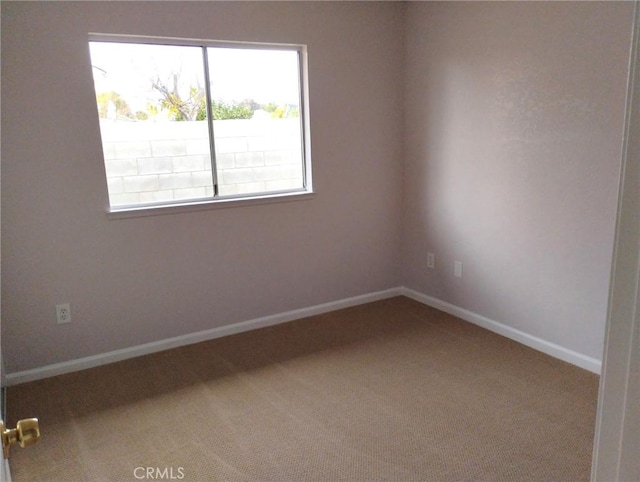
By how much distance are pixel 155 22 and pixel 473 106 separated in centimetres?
200

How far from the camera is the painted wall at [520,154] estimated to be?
8.24 ft

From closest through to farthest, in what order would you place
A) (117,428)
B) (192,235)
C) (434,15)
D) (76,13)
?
(117,428) → (76,13) → (192,235) → (434,15)

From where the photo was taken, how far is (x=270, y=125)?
11.0 ft

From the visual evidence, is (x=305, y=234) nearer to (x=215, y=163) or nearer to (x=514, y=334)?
(x=215, y=163)

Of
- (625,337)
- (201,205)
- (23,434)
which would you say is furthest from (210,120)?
(625,337)

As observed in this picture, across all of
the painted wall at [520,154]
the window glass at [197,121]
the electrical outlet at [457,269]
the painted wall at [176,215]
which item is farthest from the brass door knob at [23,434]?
the electrical outlet at [457,269]

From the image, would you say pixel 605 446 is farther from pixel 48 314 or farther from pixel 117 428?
pixel 48 314

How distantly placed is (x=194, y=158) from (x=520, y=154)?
6.56 feet

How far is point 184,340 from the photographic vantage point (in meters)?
3.19

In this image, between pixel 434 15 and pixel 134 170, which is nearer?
pixel 134 170

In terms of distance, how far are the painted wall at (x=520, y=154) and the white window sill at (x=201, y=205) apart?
101 cm

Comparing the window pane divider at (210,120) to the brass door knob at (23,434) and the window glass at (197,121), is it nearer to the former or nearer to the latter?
the window glass at (197,121)

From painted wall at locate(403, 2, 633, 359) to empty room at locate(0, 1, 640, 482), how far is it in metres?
0.01

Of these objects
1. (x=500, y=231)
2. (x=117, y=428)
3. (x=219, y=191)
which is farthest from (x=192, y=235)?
(x=500, y=231)
